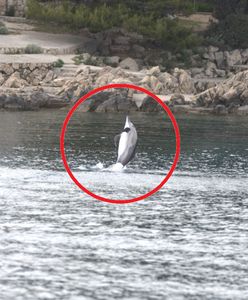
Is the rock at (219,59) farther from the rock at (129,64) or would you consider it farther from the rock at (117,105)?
the rock at (117,105)

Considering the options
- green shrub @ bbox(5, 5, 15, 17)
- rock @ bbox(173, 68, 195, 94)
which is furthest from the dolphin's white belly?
green shrub @ bbox(5, 5, 15, 17)

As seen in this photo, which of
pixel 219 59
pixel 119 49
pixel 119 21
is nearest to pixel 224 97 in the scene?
pixel 219 59

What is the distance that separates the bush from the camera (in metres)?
89.6

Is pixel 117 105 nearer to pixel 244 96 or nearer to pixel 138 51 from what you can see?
pixel 244 96

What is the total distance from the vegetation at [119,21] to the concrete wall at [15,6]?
5749 millimetres

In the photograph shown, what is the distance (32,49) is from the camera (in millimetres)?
89688

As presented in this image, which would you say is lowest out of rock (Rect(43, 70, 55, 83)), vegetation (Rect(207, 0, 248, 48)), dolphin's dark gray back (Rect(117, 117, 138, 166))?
rock (Rect(43, 70, 55, 83))

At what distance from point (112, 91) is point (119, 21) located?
17486 mm

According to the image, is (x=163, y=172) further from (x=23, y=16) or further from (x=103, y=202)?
(x=23, y=16)

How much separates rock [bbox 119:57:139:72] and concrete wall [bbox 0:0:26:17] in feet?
56.7

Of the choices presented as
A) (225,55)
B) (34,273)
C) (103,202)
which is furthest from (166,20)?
(34,273)

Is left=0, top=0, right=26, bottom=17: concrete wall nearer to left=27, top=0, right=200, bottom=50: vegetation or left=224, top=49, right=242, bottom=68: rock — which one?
left=27, top=0, right=200, bottom=50: vegetation

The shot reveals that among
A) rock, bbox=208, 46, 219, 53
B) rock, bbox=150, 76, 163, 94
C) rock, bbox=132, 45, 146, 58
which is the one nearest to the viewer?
rock, bbox=150, 76, 163, 94

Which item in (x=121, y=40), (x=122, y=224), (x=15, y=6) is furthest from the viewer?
(x=15, y=6)
